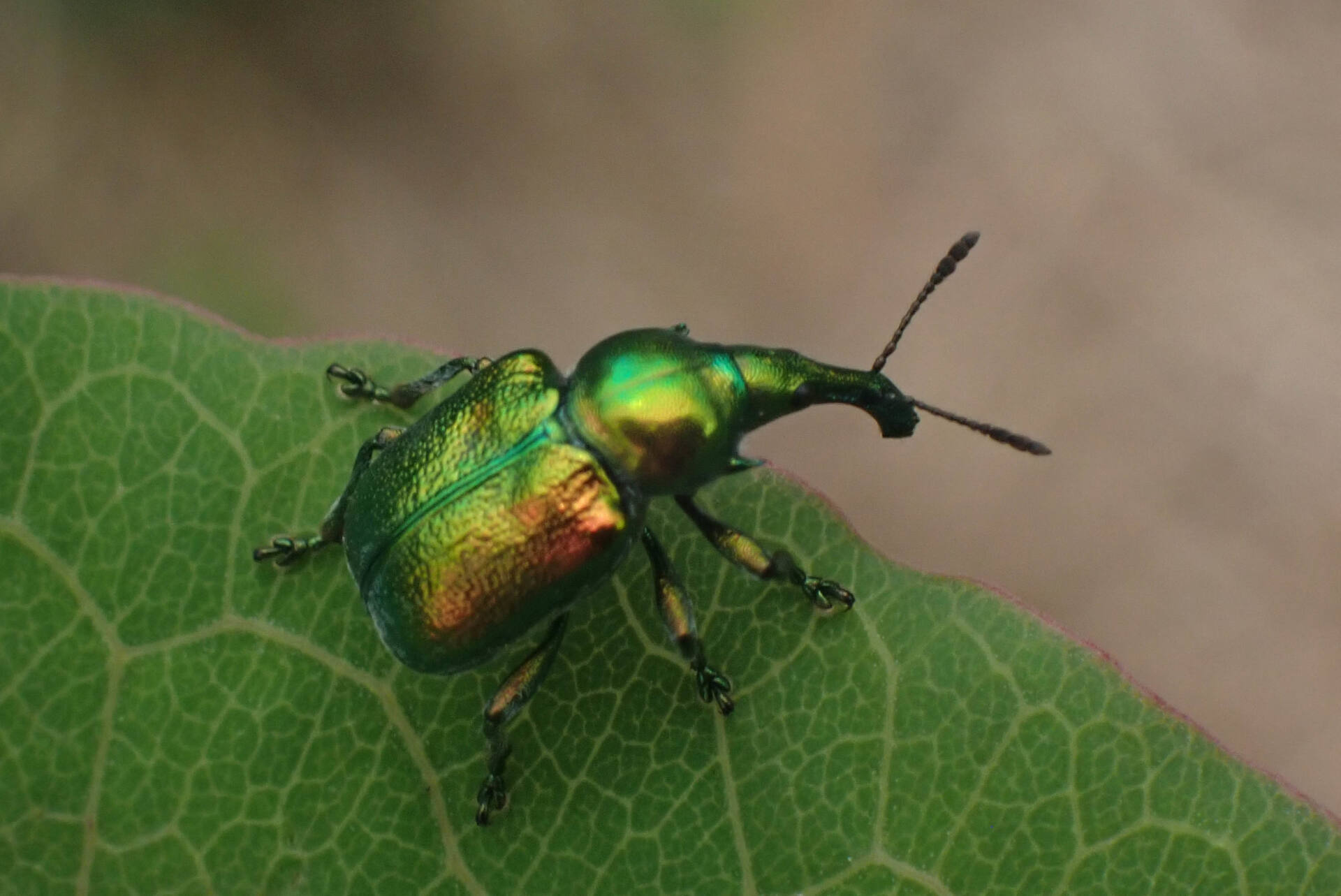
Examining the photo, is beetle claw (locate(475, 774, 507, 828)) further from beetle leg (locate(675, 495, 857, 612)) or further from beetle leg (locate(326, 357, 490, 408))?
beetle leg (locate(326, 357, 490, 408))

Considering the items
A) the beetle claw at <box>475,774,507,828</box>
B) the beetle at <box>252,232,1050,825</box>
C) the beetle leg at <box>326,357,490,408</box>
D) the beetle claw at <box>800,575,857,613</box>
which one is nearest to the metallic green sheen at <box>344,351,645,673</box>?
the beetle at <box>252,232,1050,825</box>

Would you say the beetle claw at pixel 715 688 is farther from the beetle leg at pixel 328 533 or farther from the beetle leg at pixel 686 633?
the beetle leg at pixel 328 533

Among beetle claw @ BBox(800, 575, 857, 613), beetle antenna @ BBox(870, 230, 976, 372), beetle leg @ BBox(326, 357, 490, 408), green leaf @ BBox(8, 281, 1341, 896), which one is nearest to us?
green leaf @ BBox(8, 281, 1341, 896)

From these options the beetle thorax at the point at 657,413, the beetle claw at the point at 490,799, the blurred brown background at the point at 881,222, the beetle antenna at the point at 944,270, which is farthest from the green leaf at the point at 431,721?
the blurred brown background at the point at 881,222

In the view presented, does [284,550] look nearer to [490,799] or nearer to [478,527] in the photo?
[478,527]

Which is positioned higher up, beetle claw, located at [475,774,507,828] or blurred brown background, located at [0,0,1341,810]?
blurred brown background, located at [0,0,1341,810]

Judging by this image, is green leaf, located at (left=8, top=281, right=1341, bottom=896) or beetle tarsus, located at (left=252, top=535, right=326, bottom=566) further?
beetle tarsus, located at (left=252, top=535, right=326, bottom=566)
